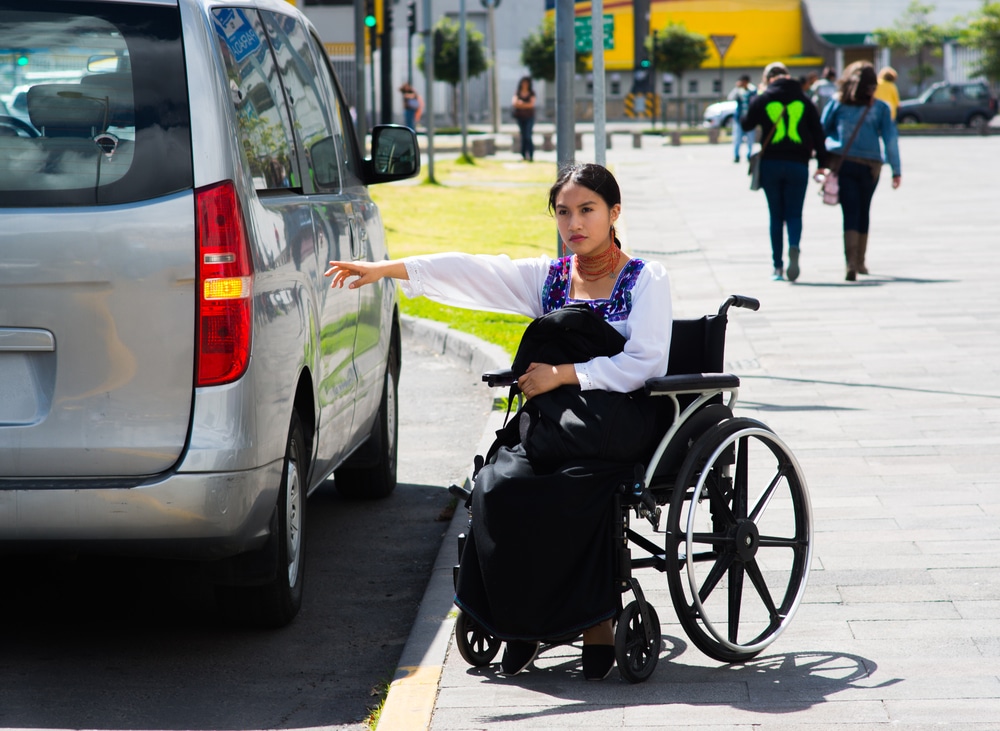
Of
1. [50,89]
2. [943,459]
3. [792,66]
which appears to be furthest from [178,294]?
[792,66]

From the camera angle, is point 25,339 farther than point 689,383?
No

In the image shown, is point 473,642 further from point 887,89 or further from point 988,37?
point 988,37

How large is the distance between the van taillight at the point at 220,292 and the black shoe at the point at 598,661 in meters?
1.18

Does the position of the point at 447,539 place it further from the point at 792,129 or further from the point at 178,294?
the point at 792,129

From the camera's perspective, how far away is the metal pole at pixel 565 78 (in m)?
7.41

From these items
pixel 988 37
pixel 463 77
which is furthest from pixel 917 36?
pixel 463 77

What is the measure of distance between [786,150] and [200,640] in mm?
8862

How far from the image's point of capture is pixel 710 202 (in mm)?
21141

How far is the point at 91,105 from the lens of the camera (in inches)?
147

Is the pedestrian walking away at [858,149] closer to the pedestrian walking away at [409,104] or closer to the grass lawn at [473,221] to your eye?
the grass lawn at [473,221]

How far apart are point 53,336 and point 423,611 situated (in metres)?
1.41

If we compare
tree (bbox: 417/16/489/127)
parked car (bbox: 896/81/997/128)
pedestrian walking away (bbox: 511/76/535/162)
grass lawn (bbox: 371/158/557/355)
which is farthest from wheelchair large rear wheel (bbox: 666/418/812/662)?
tree (bbox: 417/16/489/127)

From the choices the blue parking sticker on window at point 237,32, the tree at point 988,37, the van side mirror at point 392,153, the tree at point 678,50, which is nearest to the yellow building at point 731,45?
the tree at point 678,50

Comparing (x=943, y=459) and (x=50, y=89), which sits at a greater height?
(x=50, y=89)
